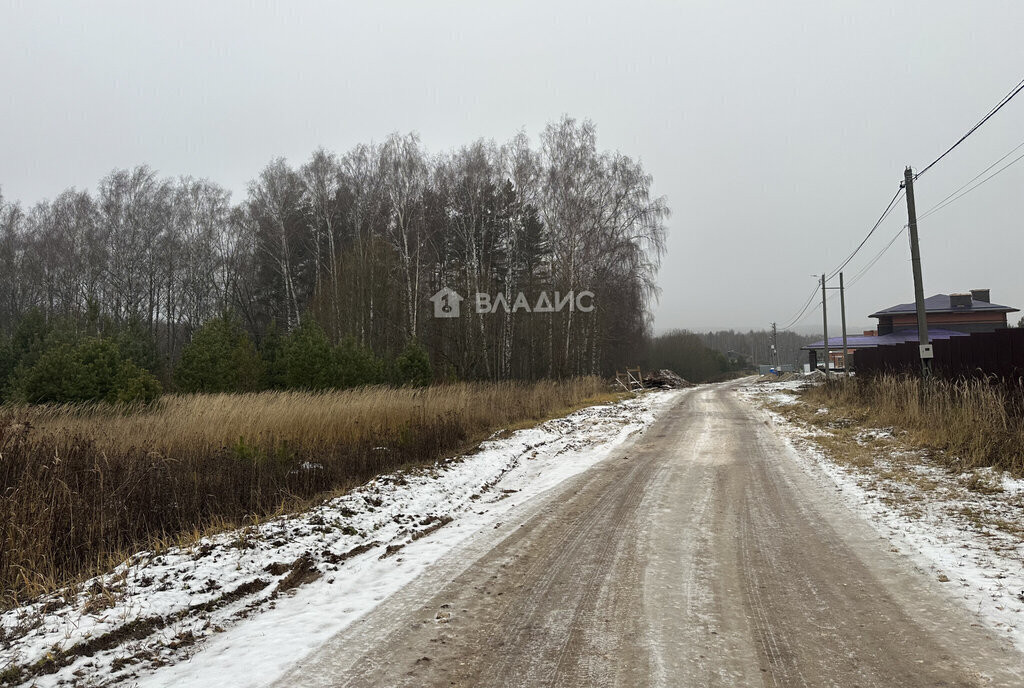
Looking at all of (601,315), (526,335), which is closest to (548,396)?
(526,335)

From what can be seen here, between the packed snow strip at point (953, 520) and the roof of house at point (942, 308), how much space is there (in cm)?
4859

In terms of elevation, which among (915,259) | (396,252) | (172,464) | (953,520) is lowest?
(953,520)

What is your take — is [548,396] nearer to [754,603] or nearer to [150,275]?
[754,603]

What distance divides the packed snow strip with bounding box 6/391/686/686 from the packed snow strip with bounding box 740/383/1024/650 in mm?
3735

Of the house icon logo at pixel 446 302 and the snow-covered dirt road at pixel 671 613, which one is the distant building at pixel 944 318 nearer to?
the house icon logo at pixel 446 302

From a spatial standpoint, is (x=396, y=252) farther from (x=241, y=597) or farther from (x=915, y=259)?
(x=241, y=597)

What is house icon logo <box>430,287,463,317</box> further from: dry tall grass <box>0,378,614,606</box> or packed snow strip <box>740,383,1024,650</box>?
packed snow strip <box>740,383,1024,650</box>

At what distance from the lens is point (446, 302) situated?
2734 centimetres

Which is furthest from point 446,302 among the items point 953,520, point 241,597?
point 241,597

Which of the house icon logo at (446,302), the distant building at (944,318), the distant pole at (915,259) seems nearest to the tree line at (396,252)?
the house icon logo at (446,302)

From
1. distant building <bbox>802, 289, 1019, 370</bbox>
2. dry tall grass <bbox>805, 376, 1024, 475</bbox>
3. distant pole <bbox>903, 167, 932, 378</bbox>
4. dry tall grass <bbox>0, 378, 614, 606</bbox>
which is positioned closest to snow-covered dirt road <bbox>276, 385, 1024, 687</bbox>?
dry tall grass <bbox>0, 378, 614, 606</bbox>

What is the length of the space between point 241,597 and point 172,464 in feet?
11.5

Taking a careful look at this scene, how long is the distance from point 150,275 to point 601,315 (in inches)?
1059

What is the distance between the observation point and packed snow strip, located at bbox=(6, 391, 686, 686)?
306 cm
